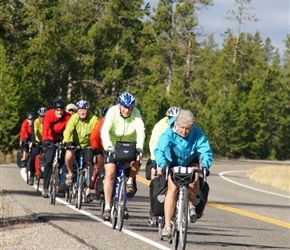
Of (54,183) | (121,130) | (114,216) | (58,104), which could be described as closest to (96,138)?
(58,104)

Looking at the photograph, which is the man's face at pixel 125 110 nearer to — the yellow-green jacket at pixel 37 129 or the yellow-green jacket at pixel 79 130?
the yellow-green jacket at pixel 79 130

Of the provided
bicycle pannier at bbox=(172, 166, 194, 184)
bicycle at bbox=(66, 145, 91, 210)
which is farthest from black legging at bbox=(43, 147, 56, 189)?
bicycle pannier at bbox=(172, 166, 194, 184)

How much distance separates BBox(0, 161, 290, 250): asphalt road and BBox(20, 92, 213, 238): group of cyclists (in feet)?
2.12

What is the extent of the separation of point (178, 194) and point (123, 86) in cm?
5955

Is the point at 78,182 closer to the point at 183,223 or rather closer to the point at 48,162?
the point at 48,162

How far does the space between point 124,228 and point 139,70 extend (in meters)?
70.7

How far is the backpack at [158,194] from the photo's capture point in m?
10.5

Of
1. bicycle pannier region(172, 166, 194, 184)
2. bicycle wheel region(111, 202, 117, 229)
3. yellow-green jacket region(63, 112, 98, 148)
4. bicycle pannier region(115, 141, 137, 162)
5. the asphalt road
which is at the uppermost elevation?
yellow-green jacket region(63, 112, 98, 148)

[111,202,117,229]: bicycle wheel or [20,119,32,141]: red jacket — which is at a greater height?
[20,119,32,141]: red jacket

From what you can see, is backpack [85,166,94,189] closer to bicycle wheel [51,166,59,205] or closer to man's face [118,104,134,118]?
bicycle wheel [51,166,59,205]

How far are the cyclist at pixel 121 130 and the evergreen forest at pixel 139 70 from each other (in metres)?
31.0

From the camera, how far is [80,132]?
15.9m

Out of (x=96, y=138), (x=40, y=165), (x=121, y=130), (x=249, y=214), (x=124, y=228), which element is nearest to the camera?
(x=124, y=228)

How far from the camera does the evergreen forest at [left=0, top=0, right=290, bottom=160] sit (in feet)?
168
